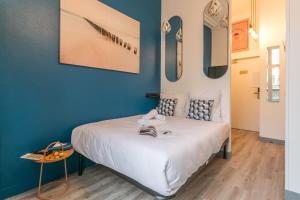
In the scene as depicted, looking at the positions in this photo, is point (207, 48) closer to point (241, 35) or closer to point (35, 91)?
point (241, 35)

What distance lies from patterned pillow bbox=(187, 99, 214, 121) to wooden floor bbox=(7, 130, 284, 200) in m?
0.72

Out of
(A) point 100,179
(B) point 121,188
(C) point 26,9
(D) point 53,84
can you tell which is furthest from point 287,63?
(C) point 26,9

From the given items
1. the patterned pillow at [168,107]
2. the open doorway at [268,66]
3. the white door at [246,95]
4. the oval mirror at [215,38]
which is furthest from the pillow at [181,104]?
the white door at [246,95]

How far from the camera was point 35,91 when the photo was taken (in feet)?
Result: 5.97

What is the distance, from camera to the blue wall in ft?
5.36

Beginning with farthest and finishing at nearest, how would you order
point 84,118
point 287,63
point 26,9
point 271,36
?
1. point 271,36
2. point 84,118
3. point 26,9
4. point 287,63

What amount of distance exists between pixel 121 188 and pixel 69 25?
2079 mm

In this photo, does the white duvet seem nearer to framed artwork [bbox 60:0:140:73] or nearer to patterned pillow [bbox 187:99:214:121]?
patterned pillow [bbox 187:99:214:121]

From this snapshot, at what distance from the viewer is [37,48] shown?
6.00 feet

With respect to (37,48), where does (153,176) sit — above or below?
below

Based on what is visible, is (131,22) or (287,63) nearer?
(287,63)

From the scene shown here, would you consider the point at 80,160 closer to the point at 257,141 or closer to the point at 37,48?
the point at 37,48

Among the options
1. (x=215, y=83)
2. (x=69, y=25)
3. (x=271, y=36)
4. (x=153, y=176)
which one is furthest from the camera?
(x=271, y=36)

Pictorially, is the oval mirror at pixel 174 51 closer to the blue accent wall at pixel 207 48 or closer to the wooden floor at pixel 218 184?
the blue accent wall at pixel 207 48
